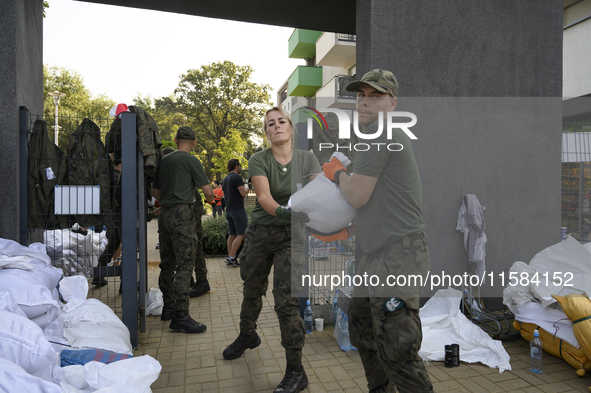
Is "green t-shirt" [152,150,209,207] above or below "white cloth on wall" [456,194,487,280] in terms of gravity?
above

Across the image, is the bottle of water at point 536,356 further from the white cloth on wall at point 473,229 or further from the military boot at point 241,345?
the military boot at point 241,345

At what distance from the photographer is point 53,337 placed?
2.68 meters

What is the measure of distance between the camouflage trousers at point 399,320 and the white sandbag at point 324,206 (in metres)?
0.28

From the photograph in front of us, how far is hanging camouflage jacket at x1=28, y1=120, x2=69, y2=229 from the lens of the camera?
12.8 feet

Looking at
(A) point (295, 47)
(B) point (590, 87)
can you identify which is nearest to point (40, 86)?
(B) point (590, 87)

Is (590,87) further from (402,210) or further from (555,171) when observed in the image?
(402,210)

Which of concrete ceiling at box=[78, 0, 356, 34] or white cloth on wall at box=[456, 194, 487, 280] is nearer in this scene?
white cloth on wall at box=[456, 194, 487, 280]

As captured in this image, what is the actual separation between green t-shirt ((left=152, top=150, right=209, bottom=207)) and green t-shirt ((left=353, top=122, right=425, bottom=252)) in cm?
286

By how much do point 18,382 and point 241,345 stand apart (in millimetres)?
2259

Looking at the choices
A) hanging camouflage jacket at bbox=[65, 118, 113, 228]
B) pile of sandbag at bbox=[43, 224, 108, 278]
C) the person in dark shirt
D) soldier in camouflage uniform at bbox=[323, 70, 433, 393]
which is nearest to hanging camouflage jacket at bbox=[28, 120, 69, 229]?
hanging camouflage jacket at bbox=[65, 118, 113, 228]

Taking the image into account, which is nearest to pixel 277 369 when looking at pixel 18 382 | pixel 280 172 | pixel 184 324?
pixel 184 324

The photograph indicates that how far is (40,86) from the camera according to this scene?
5098 mm

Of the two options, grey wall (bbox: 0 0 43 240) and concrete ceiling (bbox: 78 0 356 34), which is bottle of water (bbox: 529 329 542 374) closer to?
concrete ceiling (bbox: 78 0 356 34)

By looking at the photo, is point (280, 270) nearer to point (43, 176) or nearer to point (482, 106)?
point (43, 176)
